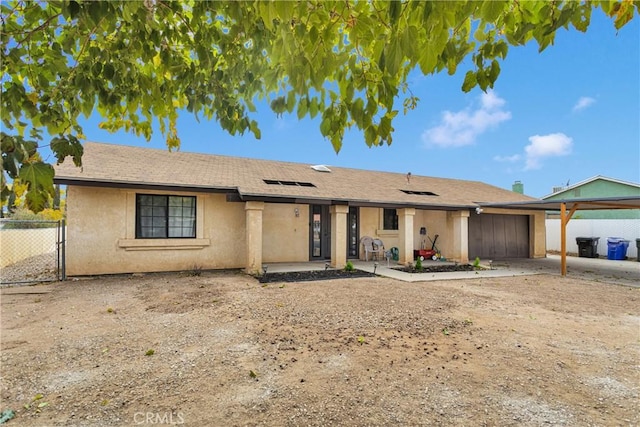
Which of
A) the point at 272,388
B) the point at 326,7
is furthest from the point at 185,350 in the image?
the point at 326,7

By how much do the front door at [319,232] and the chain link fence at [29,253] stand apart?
7.93m

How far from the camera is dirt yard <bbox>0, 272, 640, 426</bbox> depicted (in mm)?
2754

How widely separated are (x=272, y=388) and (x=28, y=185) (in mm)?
2671

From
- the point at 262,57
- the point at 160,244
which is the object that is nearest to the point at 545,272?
the point at 262,57

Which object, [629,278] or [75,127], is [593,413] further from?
[629,278]

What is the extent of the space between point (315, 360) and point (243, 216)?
25.4 ft

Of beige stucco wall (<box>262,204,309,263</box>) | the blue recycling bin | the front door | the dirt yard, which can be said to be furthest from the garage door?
the dirt yard

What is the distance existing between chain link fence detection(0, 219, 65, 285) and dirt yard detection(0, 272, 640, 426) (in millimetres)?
1937

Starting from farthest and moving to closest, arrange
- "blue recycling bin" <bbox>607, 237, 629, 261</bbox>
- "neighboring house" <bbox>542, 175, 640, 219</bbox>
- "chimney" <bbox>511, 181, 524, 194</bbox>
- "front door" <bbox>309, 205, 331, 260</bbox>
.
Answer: "chimney" <bbox>511, 181, 524, 194</bbox> < "neighboring house" <bbox>542, 175, 640, 219</bbox> < "blue recycling bin" <bbox>607, 237, 629, 261</bbox> < "front door" <bbox>309, 205, 331, 260</bbox>

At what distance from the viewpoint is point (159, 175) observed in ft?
31.4

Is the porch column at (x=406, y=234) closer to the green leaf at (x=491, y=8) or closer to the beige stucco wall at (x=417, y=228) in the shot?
the beige stucco wall at (x=417, y=228)

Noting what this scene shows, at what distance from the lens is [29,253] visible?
13.2m

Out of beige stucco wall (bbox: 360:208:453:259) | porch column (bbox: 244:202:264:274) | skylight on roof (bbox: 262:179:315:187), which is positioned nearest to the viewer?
porch column (bbox: 244:202:264:274)

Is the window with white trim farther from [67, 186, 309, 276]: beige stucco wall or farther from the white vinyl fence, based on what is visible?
the white vinyl fence
